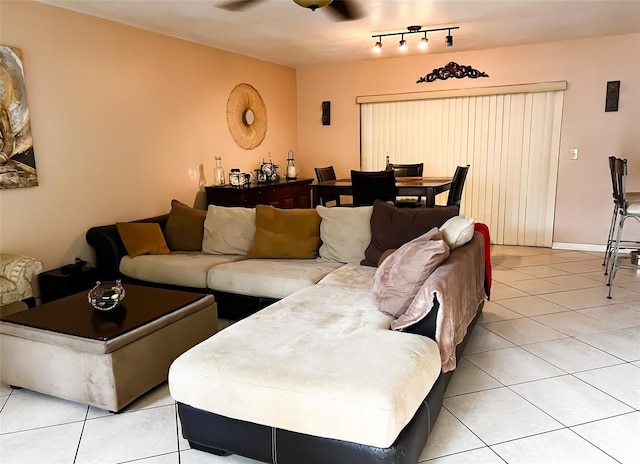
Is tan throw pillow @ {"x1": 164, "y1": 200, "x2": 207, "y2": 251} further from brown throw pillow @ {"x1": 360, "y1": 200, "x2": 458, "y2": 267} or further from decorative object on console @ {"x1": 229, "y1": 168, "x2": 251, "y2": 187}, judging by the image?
brown throw pillow @ {"x1": 360, "y1": 200, "x2": 458, "y2": 267}

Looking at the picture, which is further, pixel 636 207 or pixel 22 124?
pixel 636 207

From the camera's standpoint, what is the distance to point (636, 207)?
4.08 metres

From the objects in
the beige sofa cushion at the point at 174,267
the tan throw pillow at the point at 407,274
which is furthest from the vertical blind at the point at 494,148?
the tan throw pillow at the point at 407,274

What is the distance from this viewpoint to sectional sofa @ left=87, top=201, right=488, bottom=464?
69.1 inches

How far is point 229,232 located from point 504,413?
258 centimetres

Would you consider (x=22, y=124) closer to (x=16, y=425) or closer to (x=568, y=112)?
(x=16, y=425)

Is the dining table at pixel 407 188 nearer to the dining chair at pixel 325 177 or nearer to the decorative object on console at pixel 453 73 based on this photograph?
the dining chair at pixel 325 177

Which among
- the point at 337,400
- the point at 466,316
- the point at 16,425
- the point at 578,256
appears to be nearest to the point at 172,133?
the point at 16,425

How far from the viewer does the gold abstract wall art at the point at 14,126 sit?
11.0 feet

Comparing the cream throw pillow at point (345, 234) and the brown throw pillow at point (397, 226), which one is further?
the cream throw pillow at point (345, 234)

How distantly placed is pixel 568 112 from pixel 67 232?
5.51 metres

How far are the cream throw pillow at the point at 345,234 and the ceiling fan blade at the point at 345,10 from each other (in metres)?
1.62

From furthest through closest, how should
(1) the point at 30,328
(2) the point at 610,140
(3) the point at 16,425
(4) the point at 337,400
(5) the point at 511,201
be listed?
(5) the point at 511,201 < (2) the point at 610,140 < (1) the point at 30,328 < (3) the point at 16,425 < (4) the point at 337,400

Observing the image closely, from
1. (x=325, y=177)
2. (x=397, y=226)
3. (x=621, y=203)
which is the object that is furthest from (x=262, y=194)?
(x=621, y=203)
